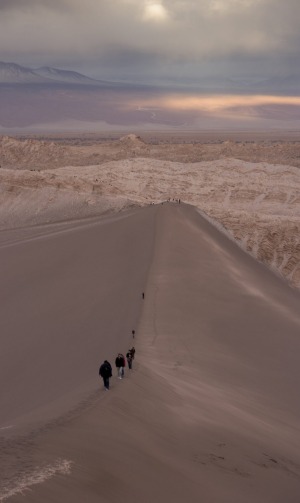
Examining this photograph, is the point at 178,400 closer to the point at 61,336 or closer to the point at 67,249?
the point at 61,336

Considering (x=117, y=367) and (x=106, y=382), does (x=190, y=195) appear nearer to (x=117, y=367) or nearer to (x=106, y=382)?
(x=117, y=367)

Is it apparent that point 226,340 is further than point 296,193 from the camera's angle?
No

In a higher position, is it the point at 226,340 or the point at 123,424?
the point at 123,424

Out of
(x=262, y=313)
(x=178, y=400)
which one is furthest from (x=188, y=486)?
(x=262, y=313)

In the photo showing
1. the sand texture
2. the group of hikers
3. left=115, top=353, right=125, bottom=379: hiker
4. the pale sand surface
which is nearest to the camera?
the pale sand surface

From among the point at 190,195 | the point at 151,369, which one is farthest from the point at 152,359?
the point at 190,195

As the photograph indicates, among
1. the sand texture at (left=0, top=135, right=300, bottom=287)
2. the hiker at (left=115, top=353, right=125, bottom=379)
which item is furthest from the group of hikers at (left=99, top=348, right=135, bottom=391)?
the sand texture at (left=0, top=135, right=300, bottom=287)

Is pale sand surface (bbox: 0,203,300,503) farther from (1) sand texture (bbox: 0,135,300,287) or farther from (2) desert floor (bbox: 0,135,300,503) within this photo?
(1) sand texture (bbox: 0,135,300,287)

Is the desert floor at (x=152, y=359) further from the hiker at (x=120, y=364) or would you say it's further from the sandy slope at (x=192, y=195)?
the sandy slope at (x=192, y=195)
